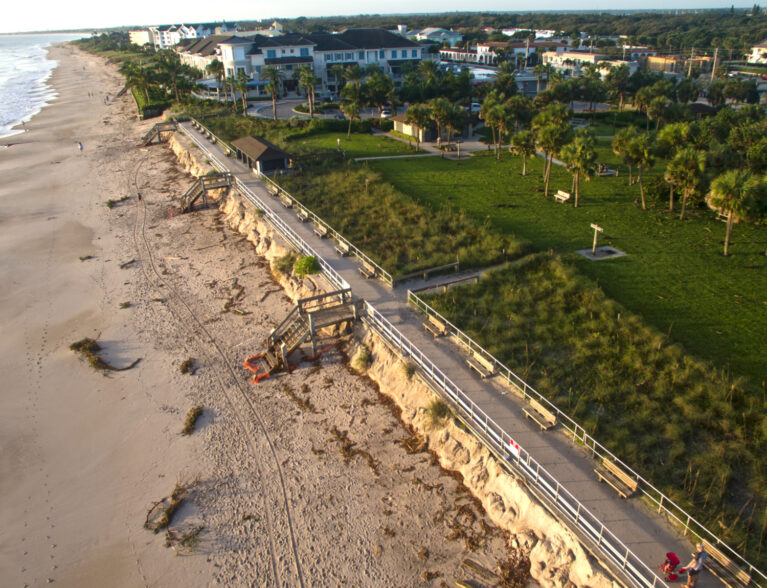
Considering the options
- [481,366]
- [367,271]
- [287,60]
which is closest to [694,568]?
[481,366]

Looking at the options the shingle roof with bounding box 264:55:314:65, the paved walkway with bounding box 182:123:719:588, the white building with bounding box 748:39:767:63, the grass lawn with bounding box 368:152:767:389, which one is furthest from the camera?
the white building with bounding box 748:39:767:63

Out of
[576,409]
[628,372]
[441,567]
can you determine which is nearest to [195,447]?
[441,567]

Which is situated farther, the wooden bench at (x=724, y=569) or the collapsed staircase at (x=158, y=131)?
the collapsed staircase at (x=158, y=131)

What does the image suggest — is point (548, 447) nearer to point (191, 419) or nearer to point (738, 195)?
point (191, 419)

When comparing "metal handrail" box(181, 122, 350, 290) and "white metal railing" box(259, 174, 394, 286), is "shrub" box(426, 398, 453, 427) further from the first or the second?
"white metal railing" box(259, 174, 394, 286)

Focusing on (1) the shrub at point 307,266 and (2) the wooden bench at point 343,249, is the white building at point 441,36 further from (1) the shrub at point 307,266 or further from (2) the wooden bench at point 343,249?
(1) the shrub at point 307,266

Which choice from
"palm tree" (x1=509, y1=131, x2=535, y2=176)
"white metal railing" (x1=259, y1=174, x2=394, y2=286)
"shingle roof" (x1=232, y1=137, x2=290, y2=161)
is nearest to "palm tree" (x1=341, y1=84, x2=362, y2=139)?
"shingle roof" (x1=232, y1=137, x2=290, y2=161)

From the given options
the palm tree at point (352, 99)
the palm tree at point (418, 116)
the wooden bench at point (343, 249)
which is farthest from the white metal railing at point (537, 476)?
the palm tree at point (352, 99)
